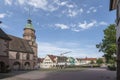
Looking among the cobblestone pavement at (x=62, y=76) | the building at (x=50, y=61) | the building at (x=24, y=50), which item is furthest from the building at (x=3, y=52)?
the building at (x=50, y=61)

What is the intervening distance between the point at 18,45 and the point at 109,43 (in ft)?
101

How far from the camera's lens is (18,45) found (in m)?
75.5

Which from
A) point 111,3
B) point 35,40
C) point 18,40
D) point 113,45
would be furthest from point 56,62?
point 111,3

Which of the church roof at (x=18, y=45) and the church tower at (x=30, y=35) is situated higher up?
the church tower at (x=30, y=35)

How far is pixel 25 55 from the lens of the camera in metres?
76.2

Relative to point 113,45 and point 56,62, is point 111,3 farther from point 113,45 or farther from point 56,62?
point 56,62

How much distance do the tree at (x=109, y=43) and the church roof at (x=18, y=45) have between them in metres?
26.3

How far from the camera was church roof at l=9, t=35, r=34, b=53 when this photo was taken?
71125mm

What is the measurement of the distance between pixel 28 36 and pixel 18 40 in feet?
35.7

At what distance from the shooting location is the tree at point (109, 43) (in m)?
55.0

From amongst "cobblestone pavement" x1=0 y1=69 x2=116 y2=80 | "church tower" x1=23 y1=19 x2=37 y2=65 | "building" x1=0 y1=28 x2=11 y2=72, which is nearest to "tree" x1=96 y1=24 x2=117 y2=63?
"cobblestone pavement" x1=0 y1=69 x2=116 y2=80

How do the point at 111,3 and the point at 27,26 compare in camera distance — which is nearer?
the point at 111,3

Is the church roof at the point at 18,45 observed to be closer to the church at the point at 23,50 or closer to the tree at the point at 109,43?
the church at the point at 23,50

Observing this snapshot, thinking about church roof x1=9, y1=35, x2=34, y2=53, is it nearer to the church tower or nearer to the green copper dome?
the church tower
